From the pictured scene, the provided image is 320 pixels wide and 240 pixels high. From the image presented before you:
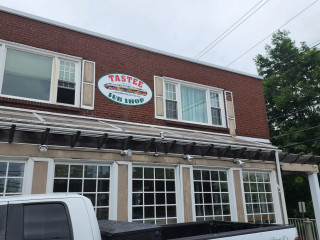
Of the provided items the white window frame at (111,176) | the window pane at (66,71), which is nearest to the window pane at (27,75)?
the window pane at (66,71)

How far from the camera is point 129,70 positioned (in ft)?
31.6

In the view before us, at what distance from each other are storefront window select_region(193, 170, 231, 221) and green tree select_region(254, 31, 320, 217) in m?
9.20

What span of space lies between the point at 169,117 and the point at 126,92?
6.19ft

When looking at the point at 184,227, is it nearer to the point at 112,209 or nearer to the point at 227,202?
the point at 112,209

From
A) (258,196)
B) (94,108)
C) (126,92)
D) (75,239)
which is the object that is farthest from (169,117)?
(75,239)

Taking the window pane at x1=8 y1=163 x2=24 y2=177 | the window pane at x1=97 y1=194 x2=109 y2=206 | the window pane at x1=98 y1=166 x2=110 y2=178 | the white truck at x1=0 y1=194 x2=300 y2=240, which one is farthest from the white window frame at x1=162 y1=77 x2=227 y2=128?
the white truck at x1=0 y1=194 x2=300 y2=240

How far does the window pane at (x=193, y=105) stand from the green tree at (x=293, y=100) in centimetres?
865

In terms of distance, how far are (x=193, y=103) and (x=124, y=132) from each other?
4783mm

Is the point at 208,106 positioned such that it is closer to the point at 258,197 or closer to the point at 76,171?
the point at 258,197

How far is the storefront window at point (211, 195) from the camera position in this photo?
327 inches

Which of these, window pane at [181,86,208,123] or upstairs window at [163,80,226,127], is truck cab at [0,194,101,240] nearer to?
upstairs window at [163,80,226,127]

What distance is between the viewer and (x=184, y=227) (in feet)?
17.0

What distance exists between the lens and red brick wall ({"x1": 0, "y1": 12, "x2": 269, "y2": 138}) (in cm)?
809

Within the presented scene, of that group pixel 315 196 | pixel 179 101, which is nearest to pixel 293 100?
pixel 315 196
